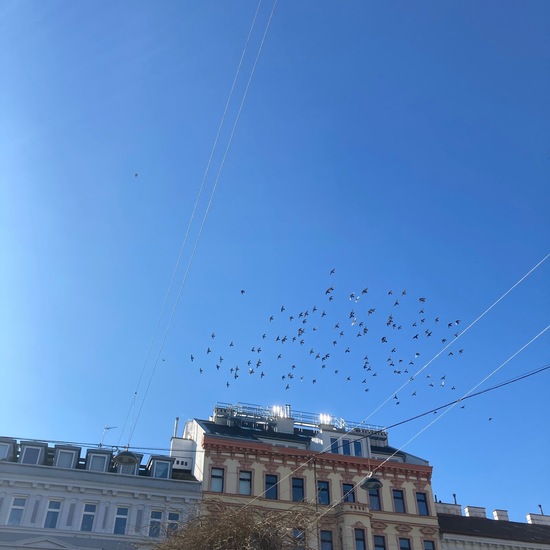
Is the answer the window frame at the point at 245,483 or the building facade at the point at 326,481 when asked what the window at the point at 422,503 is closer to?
the building facade at the point at 326,481

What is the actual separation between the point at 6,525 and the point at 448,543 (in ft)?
84.6

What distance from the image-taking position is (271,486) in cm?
3994

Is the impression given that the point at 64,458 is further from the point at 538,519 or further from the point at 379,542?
the point at 538,519

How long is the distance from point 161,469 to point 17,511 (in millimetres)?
8196

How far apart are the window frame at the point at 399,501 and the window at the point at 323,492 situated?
4.38m

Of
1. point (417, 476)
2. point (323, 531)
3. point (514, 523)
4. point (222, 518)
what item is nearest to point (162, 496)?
point (323, 531)

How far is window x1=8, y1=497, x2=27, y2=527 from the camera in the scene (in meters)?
34.8

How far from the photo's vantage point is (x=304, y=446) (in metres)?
43.8

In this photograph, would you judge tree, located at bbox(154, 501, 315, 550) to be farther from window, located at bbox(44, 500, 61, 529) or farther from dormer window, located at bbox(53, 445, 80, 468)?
dormer window, located at bbox(53, 445, 80, 468)

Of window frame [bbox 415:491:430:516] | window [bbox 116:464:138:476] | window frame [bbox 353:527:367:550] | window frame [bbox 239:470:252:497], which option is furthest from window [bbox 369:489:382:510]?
window [bbox 116:464:138:476]


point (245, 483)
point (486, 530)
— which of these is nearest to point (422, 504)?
point (486, 530)

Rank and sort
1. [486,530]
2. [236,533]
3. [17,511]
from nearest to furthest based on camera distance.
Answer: [236,533], [17,511], [486,530]

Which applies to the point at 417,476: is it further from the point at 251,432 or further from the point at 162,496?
the point at 162,496

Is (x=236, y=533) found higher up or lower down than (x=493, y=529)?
lower down
